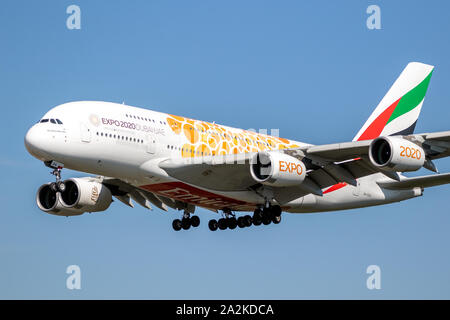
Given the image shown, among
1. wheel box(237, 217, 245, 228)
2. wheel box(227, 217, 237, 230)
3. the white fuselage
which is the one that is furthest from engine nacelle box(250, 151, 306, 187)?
wheel box(227, 217, 237, 230)

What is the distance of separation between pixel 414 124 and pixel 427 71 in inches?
162

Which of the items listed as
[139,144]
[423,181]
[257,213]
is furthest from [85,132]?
[423,181]

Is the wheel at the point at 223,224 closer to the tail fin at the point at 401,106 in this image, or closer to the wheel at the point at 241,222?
the wheel at the point at 241,222

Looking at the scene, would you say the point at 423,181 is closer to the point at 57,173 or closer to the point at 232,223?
the point at 232,223

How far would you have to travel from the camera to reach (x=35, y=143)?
3916 centimetres

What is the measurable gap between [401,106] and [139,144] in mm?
19131

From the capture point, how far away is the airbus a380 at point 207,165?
130 ft

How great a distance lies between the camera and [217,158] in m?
42.1

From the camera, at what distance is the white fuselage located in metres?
39.6

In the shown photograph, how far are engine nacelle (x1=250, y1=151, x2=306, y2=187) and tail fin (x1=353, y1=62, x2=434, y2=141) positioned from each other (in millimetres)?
12083

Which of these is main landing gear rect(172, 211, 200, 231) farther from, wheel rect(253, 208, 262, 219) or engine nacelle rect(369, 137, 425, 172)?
engine nacelle rect(369, 137, 425, 172)

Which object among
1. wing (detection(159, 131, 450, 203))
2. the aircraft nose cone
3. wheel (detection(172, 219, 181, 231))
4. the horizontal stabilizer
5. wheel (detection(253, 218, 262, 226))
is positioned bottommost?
wheel (detection(253, 218, 262, 226))

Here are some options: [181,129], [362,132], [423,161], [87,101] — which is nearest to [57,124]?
[87,101]
